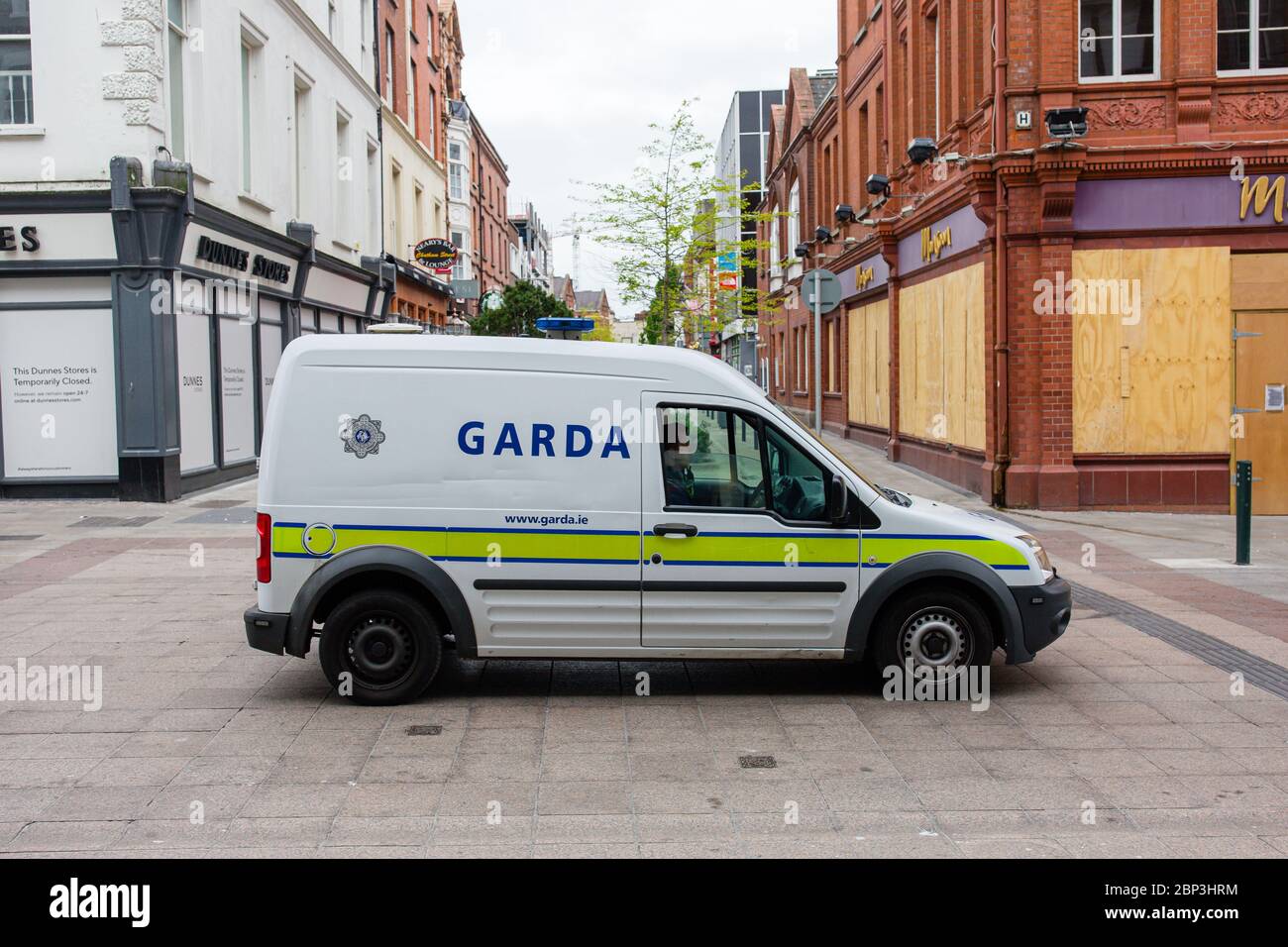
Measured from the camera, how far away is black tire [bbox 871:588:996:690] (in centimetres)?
712

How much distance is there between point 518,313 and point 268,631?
38.1m

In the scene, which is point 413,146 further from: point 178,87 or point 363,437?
point 363,437

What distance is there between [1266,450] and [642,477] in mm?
12752

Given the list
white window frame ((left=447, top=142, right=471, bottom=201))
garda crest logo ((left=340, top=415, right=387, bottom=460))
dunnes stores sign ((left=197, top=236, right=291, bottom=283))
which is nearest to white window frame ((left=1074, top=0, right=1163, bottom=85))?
dunnes stores sign ((left=197, top=236, right=291, bottom=283))

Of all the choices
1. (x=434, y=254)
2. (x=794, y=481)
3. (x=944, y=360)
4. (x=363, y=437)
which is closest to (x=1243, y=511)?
(x=794, y=481)

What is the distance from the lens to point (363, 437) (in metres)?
6.97

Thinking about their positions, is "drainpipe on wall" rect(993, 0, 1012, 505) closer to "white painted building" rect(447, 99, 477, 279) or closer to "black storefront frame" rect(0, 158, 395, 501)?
"black storefront frame" rect(0, 158, 395, 501)

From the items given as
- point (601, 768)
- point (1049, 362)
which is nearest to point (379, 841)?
point (601, 768)

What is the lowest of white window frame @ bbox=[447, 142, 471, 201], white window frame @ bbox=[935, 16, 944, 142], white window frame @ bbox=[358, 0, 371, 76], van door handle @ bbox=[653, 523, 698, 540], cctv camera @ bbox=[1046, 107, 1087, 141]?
van door handle @ bbox=[653, 523, 698, 540]

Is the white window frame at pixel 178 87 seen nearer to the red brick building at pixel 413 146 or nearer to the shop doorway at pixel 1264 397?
the red brick building at pixel 413 146

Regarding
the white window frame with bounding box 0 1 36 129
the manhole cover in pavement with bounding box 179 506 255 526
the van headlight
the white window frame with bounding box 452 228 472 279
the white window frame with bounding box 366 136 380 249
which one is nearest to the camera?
the van headlight

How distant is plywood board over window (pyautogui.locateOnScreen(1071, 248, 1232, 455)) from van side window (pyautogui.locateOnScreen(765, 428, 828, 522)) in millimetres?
10819

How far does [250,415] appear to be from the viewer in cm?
2219

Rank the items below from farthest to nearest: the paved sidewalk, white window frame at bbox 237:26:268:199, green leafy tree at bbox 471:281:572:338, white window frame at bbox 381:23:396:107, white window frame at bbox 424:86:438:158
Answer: green leafy tree at bbox 471:281:572:338
white window frame at bbox 424:86:438:158
white window frame at bbox 381:23:396:107
white window frame at bbox 237:26:268:199
the paved sidewalk
